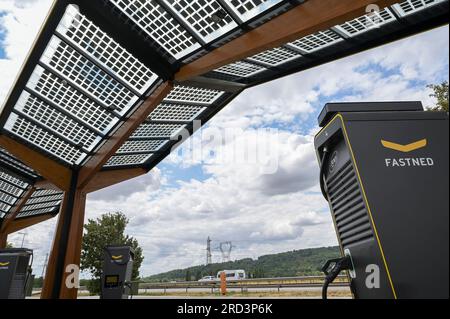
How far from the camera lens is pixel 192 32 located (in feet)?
21.2

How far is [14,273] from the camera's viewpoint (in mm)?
6621

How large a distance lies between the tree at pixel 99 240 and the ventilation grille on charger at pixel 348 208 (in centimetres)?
2100

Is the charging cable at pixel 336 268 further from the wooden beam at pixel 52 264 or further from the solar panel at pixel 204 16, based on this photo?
the wooden beam at pixel 52 264

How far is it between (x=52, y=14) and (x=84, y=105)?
327 cm

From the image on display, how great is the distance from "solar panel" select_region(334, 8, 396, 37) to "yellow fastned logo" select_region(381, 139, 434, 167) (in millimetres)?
5822

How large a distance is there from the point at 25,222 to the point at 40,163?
13.1 metres

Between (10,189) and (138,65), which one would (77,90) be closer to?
(138,65)

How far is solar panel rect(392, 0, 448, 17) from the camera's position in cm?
546

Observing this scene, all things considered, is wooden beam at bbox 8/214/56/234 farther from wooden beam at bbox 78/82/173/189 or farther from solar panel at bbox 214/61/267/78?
solar panel at bbox 214/61/267/78

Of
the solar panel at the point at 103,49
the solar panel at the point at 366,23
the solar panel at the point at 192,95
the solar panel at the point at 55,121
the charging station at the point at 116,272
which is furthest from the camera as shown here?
the solar panel at the point at 192,95

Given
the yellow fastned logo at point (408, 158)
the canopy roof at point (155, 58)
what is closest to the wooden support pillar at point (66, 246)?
the canopy roof at point (155, 58)

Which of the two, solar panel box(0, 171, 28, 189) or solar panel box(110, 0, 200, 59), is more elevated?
solar panel box(0, 171, 28, 189)

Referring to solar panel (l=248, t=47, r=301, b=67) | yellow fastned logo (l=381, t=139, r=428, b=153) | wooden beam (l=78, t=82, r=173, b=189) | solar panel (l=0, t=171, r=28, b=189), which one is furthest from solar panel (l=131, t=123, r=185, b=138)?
yellow fastned logo (l=381, t=139, r=428, b=153)

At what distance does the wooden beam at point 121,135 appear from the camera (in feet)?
26.7
